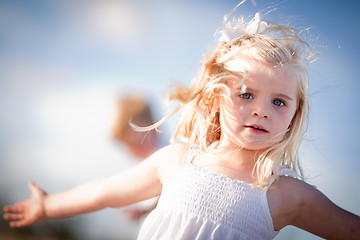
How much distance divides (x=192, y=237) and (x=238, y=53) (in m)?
0.76

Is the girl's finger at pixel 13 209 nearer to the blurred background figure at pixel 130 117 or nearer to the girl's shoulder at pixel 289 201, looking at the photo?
the blurred background figure at pixel 130 117

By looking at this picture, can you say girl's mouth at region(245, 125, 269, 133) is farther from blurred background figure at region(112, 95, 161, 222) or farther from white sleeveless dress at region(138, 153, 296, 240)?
blurred background figure at region(112, 95, 161, 222)

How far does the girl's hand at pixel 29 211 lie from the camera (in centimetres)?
151

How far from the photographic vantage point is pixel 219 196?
1.12 m


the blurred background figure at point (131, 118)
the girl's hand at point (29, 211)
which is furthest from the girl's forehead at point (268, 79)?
the girl's hand at point (29, 211)

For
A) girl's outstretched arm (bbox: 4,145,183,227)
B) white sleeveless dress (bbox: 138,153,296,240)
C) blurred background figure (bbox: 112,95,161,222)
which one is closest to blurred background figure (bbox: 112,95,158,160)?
blurred background figure (bbox: 112,95,161,222)

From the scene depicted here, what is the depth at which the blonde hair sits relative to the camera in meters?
1.17

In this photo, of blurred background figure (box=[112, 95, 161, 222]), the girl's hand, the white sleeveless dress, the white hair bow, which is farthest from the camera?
blurred background figure (box=[112, 95, 161, 222])

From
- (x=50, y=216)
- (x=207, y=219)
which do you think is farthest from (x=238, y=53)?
(x=50, y=216)

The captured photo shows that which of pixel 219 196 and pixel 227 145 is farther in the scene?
pixel 227 145

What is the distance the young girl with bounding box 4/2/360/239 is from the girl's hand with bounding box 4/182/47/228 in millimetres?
469

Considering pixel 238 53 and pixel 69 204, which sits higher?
pixel 238 53

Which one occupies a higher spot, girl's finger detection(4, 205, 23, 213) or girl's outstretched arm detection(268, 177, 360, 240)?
girl's outstretched arm detection(268, 177, 360, 240)

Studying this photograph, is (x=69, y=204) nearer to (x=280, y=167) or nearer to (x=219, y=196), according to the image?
(x=219, y=196)
